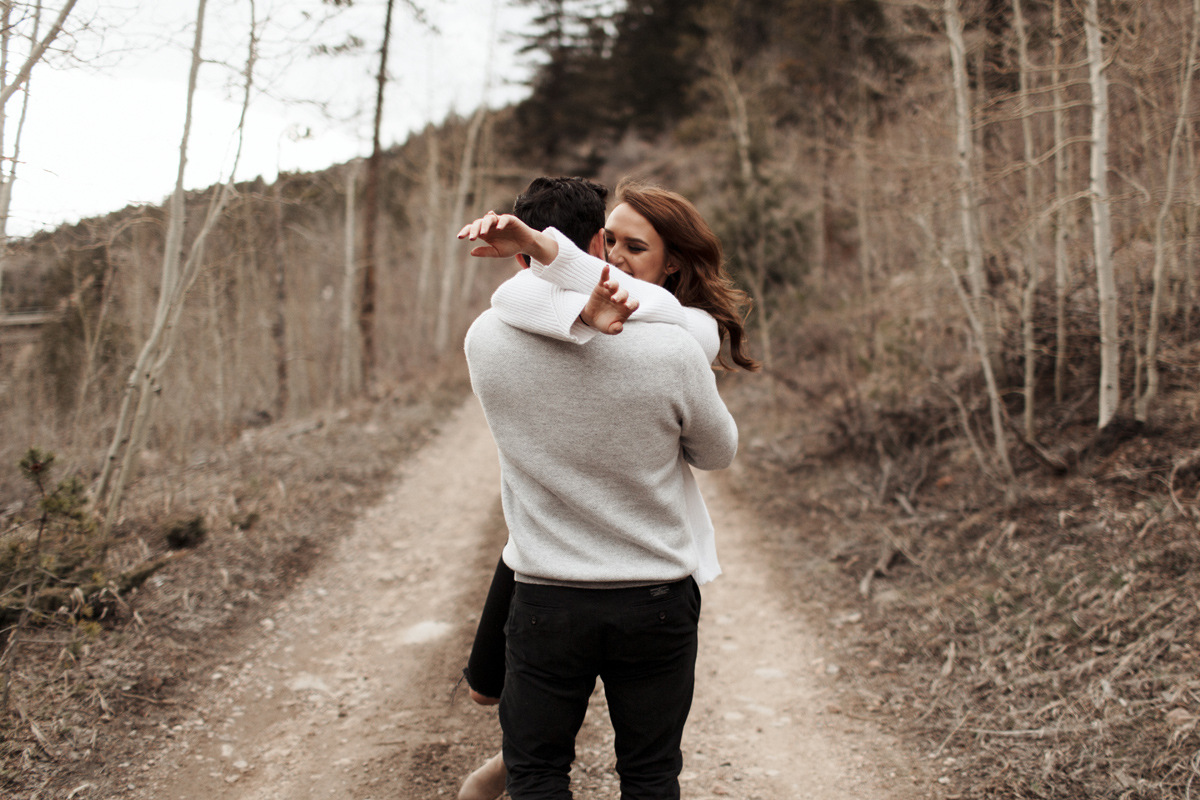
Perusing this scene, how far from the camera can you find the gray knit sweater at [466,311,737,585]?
143 cm

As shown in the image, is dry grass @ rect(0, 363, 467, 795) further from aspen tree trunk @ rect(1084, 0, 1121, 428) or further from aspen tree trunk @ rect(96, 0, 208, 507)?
aspen tree trunk @ rect(1084, 0, 1121, 428)

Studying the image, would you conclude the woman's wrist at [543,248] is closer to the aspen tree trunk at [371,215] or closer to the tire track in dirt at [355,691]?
the tire track in dirt at [355,691]

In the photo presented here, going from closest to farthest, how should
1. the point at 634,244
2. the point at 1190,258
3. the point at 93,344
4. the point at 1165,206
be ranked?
1. the point at 634,244
2. the point at 1165,206
3. the point at 1190,258
4. the point at 93,344

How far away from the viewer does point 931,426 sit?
6.38 meters

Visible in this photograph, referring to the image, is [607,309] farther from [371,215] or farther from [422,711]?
[371,215]

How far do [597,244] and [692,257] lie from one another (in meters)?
0.47

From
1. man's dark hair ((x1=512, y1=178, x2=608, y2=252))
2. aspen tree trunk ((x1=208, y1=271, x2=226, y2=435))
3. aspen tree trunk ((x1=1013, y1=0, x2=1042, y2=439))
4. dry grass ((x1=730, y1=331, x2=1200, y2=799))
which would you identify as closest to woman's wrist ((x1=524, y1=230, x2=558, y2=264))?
man's dark hair ((x1=512, y1=178, x2=608, y2=252))

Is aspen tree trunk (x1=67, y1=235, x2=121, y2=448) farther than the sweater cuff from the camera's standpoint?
Yes

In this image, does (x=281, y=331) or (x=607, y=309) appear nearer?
(x=607, y=309)

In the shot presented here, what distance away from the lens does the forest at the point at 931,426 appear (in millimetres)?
3180

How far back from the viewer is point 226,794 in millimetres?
2729

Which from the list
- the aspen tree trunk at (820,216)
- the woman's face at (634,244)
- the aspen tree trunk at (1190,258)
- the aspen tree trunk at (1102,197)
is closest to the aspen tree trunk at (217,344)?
the woman's face at (634,244)

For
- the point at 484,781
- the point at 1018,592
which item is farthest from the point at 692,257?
the point at 1018,592

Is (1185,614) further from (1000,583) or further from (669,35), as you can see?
(669,35)
